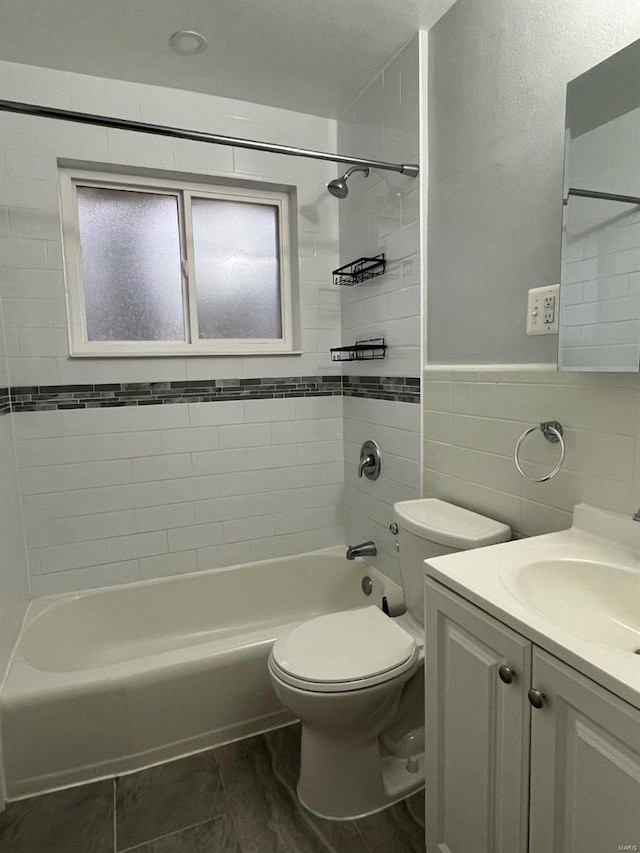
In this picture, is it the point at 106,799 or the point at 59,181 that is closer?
the point at 106,799

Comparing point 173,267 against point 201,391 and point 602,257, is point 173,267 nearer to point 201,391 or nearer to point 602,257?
point 201,391

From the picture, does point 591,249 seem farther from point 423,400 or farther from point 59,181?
point 59,181

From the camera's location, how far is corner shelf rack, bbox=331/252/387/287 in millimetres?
2086

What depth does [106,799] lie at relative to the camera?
1597mm

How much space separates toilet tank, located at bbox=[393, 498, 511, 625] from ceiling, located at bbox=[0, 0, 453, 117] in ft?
5.47

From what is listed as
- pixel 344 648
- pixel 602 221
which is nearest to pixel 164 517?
pixel 344 648

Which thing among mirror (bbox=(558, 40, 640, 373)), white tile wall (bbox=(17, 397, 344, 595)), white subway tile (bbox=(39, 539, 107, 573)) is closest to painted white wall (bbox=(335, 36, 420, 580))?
white tile wall (bbox=(17, 397, 344, 595))

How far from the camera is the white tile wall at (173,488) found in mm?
2119

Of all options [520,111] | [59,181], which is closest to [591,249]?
[520,111]

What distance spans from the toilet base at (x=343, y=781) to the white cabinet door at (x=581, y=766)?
2.34 feet

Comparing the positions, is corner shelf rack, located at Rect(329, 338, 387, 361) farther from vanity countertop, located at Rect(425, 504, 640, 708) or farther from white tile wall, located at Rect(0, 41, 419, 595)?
vanity countertop, located at Rect(425, 504, 640, 708)

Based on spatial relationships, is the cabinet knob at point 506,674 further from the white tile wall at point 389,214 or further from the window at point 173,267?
the window at point 173,267

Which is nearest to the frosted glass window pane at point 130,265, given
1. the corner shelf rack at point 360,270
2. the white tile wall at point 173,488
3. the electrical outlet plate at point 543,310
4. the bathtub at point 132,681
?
the white tile wall at point 173,488

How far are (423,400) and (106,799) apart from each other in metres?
1.72
